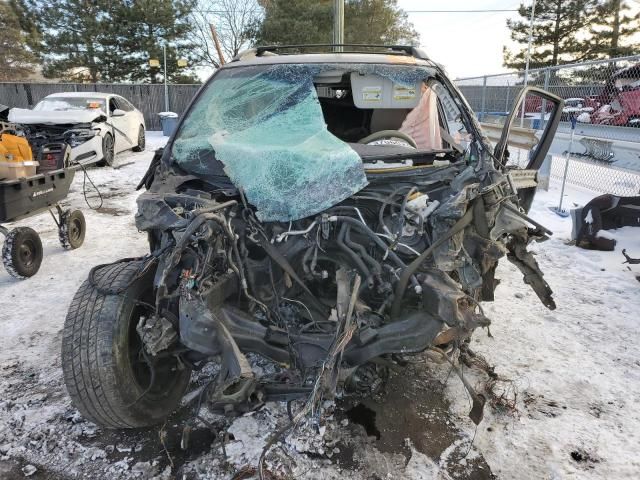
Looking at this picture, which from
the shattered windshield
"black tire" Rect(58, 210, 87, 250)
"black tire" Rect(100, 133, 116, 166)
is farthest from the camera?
"black tire" Rect(100, 133, 116, 166)

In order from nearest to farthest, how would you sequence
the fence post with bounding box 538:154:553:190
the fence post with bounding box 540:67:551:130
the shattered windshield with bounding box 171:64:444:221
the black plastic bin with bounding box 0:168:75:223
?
the shattered windshield with bounding box 171:64:444:221, the black plastic bin with bounding box 0:168:75:223, the fence post with bounding box 538:154:553:190, the fence post with bounding box 540:67:551:130

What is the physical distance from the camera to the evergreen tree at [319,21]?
25.0m

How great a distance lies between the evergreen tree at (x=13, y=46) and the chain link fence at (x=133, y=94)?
335 inches

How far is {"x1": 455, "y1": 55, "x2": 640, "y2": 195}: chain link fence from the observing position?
24.5 ft

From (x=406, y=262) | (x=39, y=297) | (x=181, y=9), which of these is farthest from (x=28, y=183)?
(x=181, y=9)

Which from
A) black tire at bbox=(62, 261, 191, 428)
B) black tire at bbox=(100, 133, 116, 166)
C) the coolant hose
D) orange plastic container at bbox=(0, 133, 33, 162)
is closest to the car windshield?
black tire at bbox=(100, 133, 116, 166)

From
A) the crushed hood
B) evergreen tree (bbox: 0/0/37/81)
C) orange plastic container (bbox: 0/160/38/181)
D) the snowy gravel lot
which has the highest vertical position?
evergreen tree (bbox: 0/0/37/81)

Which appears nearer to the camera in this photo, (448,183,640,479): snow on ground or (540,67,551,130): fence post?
(448,183,640,479): snow on ground

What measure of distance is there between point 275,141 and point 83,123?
8.04m

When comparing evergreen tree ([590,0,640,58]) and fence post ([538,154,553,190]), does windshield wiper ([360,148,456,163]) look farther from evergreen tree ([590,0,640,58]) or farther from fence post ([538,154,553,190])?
evergreen tree ([590,0,640,58])

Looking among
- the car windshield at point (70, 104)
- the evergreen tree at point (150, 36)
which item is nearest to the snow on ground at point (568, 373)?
the car windshield at point (70, 104)

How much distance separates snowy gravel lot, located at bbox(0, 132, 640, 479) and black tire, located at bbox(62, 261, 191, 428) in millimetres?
200

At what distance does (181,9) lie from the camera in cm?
2641

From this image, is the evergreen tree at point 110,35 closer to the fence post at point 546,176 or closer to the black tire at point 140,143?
the black tire at point 140,143
